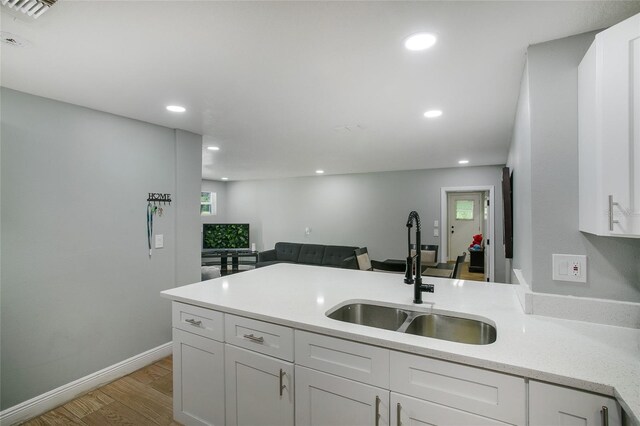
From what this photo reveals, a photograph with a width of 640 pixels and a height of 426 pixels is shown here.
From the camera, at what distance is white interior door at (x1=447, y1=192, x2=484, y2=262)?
827cm

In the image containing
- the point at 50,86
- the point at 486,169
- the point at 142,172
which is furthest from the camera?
Result: the point at 486,169

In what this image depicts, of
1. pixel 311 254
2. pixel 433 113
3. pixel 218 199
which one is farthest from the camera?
pixel 218 199

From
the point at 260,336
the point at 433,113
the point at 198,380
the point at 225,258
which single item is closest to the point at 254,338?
the point at 260,336

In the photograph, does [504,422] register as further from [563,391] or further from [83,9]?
[83,9]

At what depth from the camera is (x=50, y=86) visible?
2.09m

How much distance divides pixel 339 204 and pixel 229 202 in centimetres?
332

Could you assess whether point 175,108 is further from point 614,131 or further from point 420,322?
point 614,131

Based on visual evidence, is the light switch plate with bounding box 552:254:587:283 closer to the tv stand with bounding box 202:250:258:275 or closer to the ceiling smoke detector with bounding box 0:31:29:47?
the ceiling smoke detector with bounding box 0:31:29:47

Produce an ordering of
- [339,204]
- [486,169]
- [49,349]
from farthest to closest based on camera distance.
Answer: [339,204]
[486,169]
[49,349]

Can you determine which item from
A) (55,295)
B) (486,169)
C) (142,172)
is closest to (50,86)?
(142,172)

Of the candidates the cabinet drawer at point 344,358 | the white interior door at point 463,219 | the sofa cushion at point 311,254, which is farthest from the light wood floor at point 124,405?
the white interior door at point 463,219

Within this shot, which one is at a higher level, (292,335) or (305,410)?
(292,335)

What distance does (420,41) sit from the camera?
1.54 metres

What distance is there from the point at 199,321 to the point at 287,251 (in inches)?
208
